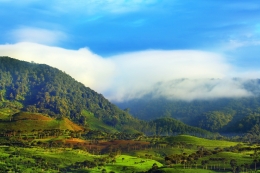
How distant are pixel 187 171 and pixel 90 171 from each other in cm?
5026

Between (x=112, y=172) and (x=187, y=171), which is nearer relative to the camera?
(x=187, y=171)

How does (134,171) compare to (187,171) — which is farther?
(134,171)

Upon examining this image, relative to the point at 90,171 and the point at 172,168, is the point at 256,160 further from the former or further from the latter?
the point at 90,171

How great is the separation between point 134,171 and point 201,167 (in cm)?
3645

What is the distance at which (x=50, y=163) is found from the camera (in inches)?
7835

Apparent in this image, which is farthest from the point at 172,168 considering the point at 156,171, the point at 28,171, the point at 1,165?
the point at 1,165

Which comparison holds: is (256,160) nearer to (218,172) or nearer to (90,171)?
(218,172)

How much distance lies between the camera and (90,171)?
189500mm

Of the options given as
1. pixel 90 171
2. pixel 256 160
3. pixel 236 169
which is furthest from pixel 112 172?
pixel 256 160

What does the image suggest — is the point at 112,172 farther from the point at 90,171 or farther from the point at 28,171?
the point at 28,171

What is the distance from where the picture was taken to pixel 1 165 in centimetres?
18238

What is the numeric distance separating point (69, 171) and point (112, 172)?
23.3 meters

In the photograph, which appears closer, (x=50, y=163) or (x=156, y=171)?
(x=156, y=171)

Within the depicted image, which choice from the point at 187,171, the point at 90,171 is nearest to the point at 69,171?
the point at 90,171
